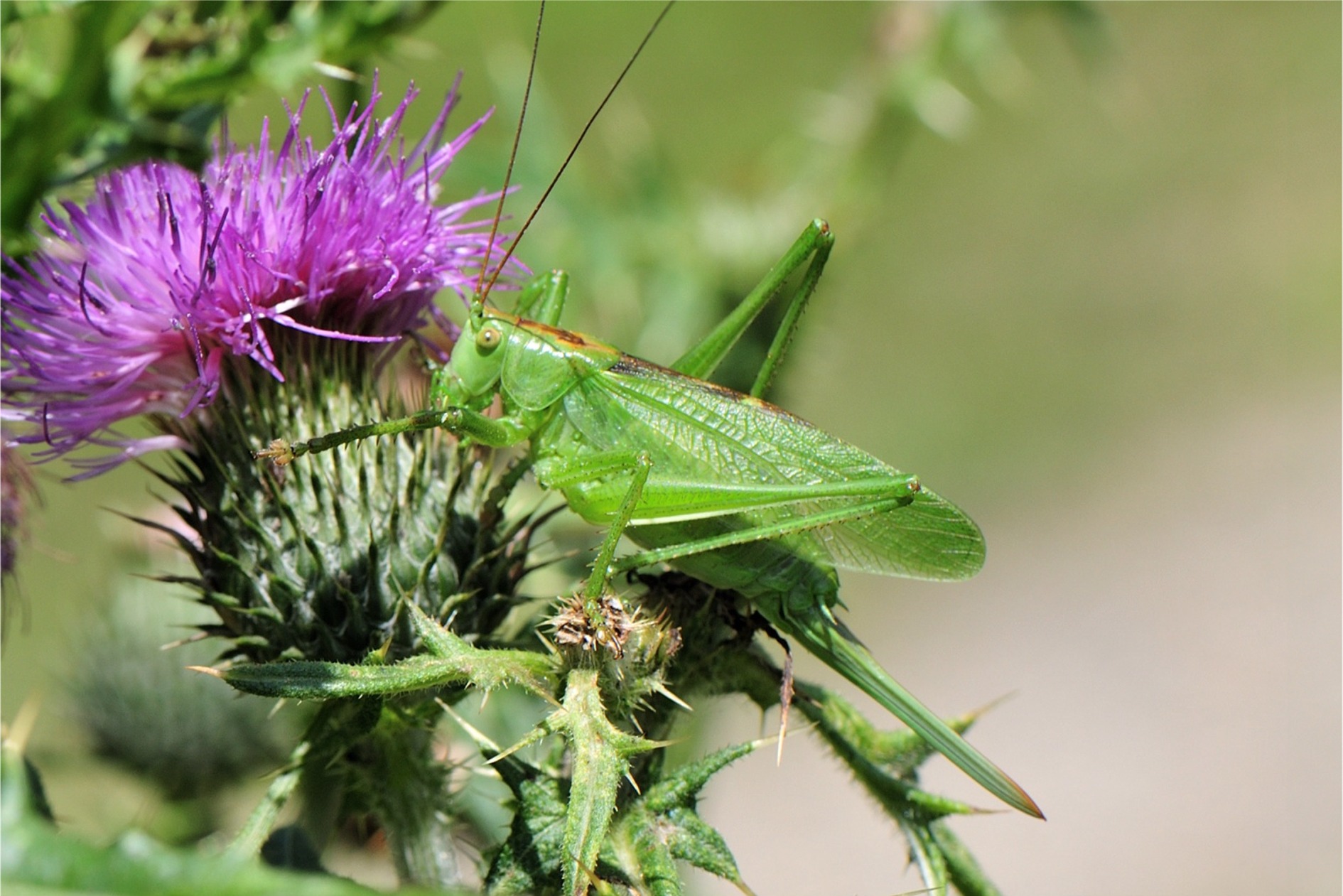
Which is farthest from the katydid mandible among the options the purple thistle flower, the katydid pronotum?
the purple thistle flower

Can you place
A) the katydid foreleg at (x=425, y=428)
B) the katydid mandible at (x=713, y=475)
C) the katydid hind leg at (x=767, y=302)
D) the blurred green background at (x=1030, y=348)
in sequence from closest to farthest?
the katydid foreleg at (x=425, y=428)
the katydid mandible at (x=713, y=475)
the katydid hind leg at (x=767, y=302)
the blurred green background at (x=1030, y=348)

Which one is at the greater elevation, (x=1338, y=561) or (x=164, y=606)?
(x=1338, y=561)

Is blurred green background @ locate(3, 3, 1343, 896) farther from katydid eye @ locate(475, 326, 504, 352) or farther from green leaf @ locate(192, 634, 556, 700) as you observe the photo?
green leaf @ locate(192, 634, 556, 700)

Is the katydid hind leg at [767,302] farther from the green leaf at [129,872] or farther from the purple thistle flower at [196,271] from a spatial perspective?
the green leaf at [129,872]

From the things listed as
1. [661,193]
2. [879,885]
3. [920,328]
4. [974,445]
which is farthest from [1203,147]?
[661,193]

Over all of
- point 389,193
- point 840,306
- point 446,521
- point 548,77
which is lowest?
point 446,521

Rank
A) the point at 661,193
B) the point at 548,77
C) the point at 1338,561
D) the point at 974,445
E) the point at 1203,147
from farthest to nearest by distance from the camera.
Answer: the point at 1203,147
the point at 548,77
the point at 974,445
the point at 1338,561
the point at 661,193

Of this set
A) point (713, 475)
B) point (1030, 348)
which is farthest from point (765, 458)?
point (1030, 348)

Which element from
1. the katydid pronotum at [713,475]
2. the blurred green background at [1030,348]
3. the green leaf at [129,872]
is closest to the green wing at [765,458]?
the katydid pronotum at [713,475]

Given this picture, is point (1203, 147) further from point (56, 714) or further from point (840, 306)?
point (56, 714)
